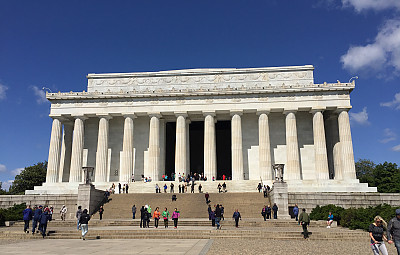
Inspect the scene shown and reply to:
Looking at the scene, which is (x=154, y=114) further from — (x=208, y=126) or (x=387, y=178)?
(x=387, y=178)

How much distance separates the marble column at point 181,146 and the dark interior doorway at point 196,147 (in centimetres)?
874

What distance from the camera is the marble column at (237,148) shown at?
52062mm

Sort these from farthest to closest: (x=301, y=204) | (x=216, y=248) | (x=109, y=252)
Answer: (x=301, y=204) < (x=216, y=248) < (x=109, y=252)

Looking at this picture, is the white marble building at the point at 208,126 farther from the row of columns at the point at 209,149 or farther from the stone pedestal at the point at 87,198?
the stone pedestal at the point at 87,198

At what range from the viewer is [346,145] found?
Answer: 167 feet

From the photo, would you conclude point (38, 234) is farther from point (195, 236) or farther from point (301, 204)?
point (301, 204)

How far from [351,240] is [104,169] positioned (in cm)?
4074

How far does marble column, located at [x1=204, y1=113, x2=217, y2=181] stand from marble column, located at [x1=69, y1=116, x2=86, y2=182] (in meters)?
19.4

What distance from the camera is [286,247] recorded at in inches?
683

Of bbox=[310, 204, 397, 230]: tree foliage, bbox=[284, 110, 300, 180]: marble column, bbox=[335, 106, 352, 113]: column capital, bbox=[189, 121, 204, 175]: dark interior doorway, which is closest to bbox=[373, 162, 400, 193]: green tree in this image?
bbox=[335, 106, 352, 113]: column capital

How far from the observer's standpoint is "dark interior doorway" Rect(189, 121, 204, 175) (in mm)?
63094

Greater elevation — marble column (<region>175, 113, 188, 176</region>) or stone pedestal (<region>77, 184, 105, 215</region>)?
marble column (<region>175, 113, 188, 176</region>)

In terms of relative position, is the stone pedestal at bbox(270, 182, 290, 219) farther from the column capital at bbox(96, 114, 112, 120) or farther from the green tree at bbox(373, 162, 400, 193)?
the green tree at bbox(373, 162, 400, 193)

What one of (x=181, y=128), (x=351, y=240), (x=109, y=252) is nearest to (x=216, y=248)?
(x=109, y=252)
